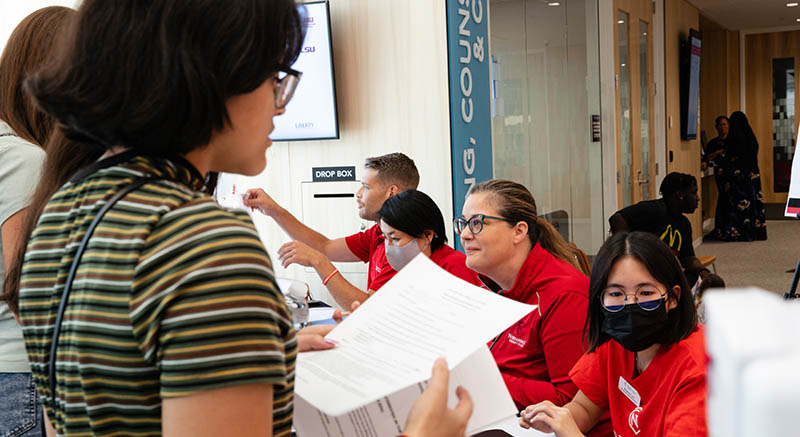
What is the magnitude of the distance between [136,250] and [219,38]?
0.21m

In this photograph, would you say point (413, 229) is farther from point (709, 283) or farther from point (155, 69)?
point (155, 69)

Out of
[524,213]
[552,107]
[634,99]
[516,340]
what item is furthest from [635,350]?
[634,99]

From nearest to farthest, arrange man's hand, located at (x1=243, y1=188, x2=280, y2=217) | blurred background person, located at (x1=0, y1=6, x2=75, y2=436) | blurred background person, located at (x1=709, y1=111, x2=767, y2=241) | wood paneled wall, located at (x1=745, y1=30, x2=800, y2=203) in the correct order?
blurred background person, located at (x1=0, y1=6, x2=75, y2=436), man's hand, located at (x1=243, y1=188, x2=280, y2=217), blurred background person, located at (x1=709, y1=111, x2=767, y2=241), wood paneled wall, located at (x1=745, y1=30, x2=800, y2=203)

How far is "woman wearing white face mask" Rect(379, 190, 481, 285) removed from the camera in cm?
288

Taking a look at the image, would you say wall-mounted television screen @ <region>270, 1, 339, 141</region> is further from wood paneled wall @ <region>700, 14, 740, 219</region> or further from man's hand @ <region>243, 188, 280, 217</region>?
wood paneled wall @ <region>700, 14, 740, 219</region>

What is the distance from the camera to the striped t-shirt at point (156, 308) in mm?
602

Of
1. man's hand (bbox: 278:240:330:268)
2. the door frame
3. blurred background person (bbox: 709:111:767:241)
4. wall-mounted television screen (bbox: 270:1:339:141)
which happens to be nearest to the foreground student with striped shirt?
man's hand (bbox: 278:240:330:268)

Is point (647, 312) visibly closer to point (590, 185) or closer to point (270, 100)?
point (270, 100)

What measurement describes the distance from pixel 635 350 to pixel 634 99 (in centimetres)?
552

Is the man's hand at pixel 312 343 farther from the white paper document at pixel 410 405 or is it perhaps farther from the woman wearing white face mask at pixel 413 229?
the woman wearing white face mask at pixel 413 229

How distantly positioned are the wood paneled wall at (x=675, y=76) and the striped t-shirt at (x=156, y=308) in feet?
25.3

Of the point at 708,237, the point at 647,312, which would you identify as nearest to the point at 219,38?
the point at 647,312

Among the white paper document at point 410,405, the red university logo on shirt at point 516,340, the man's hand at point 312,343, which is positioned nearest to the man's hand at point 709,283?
the red university logo on shirt at point 516,340

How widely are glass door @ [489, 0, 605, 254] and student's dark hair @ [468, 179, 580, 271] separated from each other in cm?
214
